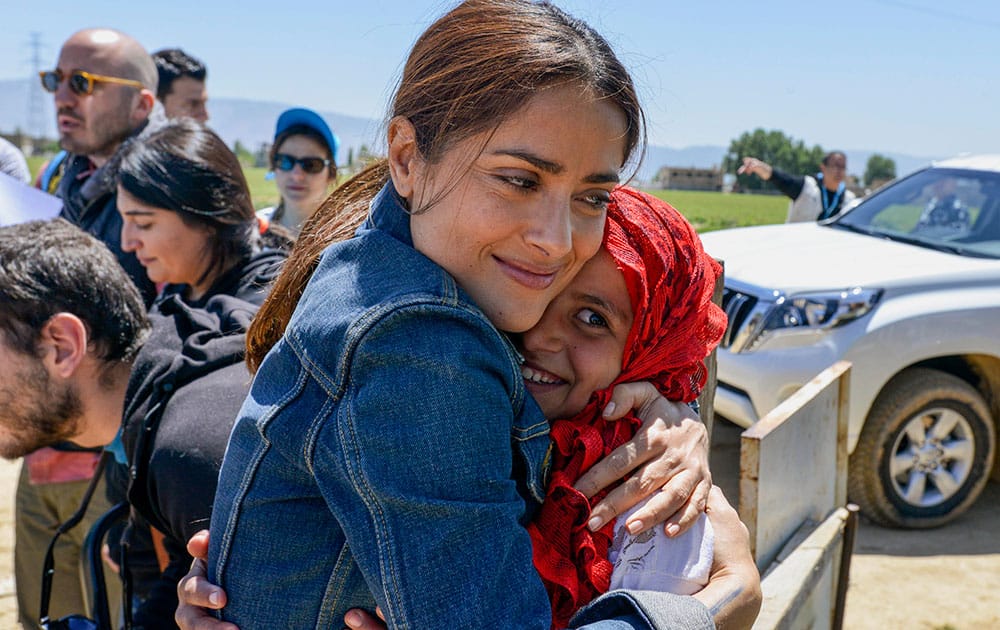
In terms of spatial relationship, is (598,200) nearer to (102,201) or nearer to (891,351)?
(102,201)

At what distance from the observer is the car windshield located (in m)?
5.45

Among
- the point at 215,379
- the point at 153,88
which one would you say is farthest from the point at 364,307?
the point at 153,88

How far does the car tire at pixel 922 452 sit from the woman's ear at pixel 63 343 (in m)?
4.07

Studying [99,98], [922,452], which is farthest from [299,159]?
[922,452]

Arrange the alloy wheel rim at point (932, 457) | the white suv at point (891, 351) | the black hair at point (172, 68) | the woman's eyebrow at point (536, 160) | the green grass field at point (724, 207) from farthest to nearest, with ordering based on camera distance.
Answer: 1. the green grass field at point (724, 207)
2. the black hair at point (172, 68)
3. the alloy wheel rim at point (932, 457)
4. the white suv at point (891, 351)
5. the woman's eyebrow at point (536, 160)

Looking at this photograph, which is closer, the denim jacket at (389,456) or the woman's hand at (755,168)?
the denim jacket at (389,456)

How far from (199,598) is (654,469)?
2.56 ft

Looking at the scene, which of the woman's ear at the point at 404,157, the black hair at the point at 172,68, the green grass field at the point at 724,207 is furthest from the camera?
the green grass field at the point at 724,207

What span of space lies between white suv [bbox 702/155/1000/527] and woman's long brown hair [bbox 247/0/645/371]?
360 cm

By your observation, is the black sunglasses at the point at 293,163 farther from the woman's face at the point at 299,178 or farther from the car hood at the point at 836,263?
the car hood at the point at 836,263

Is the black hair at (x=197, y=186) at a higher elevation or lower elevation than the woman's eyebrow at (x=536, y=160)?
lower

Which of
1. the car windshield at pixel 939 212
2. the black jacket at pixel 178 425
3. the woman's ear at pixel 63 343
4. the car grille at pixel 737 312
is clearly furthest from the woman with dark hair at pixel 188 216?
the car windshield at pixel 939 212

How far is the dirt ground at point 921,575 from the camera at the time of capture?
4.31m

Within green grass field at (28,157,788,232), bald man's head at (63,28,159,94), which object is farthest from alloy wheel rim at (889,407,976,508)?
bald man's head at (63,28,159,94)
